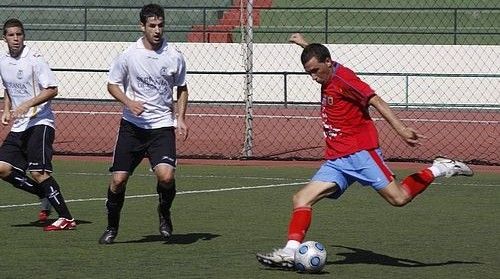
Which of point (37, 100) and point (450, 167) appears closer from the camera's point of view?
point (450, 167)

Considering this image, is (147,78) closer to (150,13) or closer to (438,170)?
(150,13)

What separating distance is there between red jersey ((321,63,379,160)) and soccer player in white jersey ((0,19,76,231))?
315cm

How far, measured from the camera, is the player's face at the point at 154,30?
1033cm

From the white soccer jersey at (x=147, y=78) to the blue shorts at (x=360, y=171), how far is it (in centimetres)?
179

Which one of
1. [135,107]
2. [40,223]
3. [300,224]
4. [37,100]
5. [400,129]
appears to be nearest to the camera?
[400,129]

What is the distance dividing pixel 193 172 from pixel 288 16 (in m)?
16.1

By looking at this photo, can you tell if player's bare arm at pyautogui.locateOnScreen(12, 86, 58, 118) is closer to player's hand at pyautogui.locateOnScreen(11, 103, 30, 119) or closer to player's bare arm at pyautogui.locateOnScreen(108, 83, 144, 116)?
player's hand at pyautogui.locateOnScreen(11, 103, 30, 119)

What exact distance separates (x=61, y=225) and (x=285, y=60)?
19318mm

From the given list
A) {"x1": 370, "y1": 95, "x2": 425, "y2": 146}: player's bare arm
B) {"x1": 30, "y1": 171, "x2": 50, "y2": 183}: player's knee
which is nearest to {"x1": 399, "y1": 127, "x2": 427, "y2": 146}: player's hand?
{"x1": 370, "y1": 95, "x2": 425, "y2": 146}: player's bare arm

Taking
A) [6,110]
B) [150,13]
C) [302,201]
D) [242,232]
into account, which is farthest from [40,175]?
[302,201]

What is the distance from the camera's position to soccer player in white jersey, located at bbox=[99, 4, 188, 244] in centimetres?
1054

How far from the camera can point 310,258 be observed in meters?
8.99

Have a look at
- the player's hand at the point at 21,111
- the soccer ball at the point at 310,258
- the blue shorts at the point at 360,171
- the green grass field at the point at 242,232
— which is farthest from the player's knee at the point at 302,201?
the player's hand at the point at 21,111

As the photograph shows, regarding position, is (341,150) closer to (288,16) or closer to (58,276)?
(58,276)
